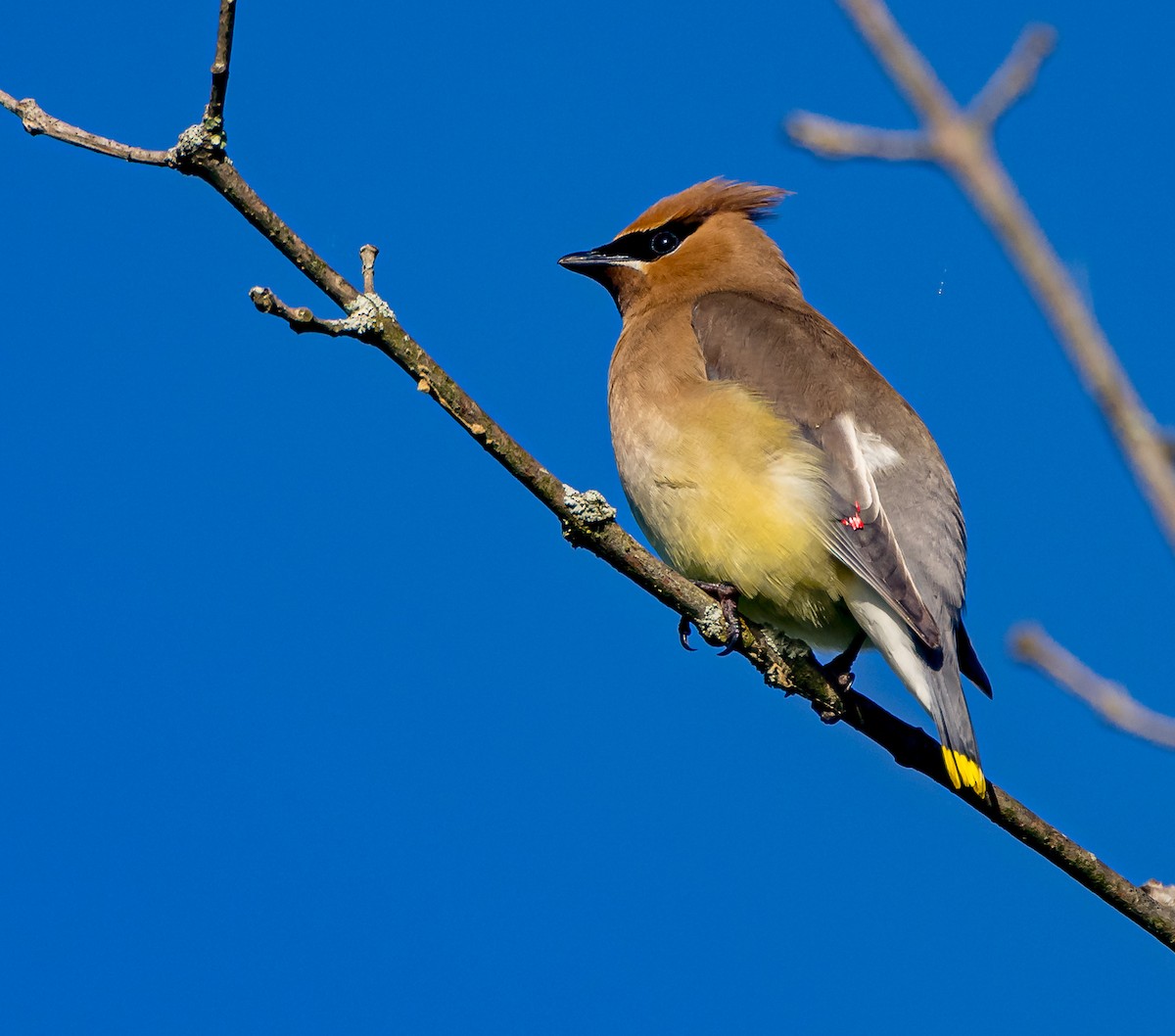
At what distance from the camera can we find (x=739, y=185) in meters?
6.32

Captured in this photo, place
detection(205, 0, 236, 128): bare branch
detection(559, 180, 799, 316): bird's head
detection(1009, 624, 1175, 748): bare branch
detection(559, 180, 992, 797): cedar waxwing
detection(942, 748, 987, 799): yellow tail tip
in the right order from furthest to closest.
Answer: detection(559, 180, 799, 316): bird's head, detection(559, 180, 992, 797): cedar waxwing, detection(942, 748, 987, 799): yellow tail tip, detection(205, 0, 236, 128): bare branch, detection(1009, 624, 1175, 748): bare branch

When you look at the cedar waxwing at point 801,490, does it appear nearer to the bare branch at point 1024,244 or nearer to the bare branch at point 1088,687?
the bare branch at point 1088,687

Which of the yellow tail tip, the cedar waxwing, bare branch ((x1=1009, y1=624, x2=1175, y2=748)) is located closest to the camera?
bare branch ((x1=1009, y1=624, x2=1175, y2=748))

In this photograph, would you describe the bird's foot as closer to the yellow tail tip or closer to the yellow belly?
the yellow belly

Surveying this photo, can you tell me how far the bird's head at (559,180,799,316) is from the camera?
5.89 metres

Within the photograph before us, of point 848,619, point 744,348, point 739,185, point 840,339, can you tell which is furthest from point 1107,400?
point 739,185

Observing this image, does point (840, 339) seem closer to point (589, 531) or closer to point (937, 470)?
point (937, 470)

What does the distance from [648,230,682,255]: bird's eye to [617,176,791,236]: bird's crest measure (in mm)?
43

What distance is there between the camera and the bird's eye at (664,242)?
6062mm

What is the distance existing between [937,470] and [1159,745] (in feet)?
9.28

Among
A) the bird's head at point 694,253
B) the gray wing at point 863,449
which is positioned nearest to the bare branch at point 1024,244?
the gray wing at point 863,449

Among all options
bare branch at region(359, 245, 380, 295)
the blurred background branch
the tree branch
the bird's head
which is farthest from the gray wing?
the blurred background branch

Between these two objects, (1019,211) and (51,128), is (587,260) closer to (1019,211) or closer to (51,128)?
(51,128)

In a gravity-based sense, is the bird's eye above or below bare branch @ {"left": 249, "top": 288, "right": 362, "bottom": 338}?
above
